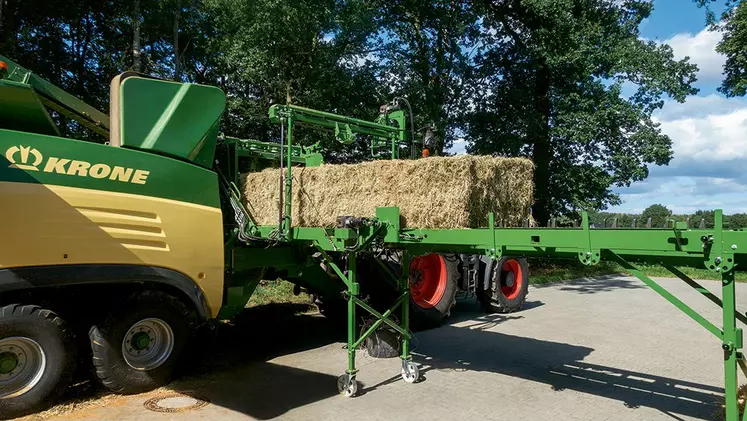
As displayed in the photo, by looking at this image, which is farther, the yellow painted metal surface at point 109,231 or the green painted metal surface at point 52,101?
the green painted metal surface at point 52,101

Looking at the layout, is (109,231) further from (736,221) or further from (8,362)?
(736,221)

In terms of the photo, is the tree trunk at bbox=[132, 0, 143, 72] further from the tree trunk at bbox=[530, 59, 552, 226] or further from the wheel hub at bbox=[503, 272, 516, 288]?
the tree trunk at bbox=[530, 59, 552, 226]

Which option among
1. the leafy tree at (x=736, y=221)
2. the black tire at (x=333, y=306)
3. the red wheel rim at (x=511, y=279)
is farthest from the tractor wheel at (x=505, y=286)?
the leafy tree at (x=736, y=221)

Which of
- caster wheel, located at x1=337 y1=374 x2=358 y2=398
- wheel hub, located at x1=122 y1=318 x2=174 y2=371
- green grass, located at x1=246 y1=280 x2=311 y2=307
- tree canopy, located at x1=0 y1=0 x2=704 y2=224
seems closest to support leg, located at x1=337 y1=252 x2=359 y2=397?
caster wheel, located at x1=337 y1=374 x2=358 y2=398

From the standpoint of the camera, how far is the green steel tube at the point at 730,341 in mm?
3402

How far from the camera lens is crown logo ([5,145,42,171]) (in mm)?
4453

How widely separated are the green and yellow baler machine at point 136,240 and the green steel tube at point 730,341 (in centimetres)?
4

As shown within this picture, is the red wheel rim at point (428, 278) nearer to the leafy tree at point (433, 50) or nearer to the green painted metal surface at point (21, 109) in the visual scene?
the green painted metal surface at point (21, 109)

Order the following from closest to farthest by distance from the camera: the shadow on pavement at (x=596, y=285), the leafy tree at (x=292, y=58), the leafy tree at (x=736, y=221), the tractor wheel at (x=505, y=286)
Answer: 1. the leafy tree at (x=736, y=221)
2. the tractor wheel at (x=505, y=286)
3. the shadow on pavement at (x=596, y=285)
4. the leafy tree at (x=292, y=58)

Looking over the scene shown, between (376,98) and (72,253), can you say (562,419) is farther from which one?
(376,98)

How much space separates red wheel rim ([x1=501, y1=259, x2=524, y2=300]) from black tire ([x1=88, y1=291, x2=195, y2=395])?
23.9ft

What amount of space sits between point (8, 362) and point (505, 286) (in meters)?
9.04

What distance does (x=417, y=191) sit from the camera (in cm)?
523

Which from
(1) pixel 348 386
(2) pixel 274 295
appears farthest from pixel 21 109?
(2) pixel 274 295
